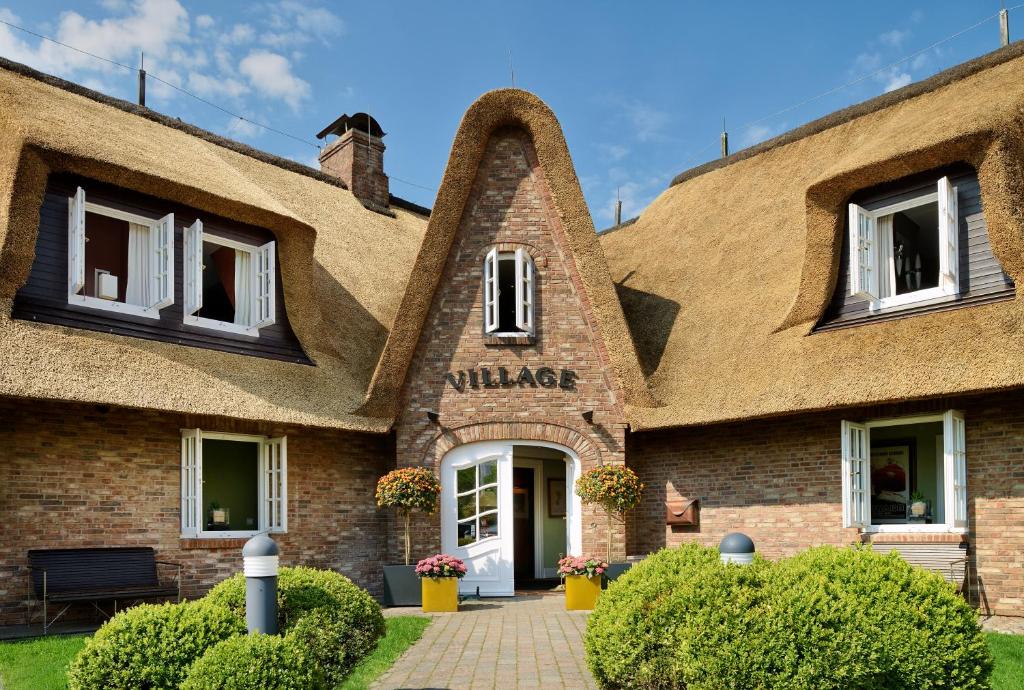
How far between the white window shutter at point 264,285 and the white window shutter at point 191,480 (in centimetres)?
222

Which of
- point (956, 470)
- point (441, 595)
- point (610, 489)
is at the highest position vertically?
point (956, 470)

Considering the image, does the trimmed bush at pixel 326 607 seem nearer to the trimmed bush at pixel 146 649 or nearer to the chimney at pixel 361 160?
the trimmed bush at pixel 146 649

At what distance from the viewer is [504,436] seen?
1466cm

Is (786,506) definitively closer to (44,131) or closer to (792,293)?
(792,293)

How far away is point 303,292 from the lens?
49.0 ft

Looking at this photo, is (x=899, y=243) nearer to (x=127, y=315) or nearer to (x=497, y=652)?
(x=497, y=652)

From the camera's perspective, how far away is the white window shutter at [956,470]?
37.2ft

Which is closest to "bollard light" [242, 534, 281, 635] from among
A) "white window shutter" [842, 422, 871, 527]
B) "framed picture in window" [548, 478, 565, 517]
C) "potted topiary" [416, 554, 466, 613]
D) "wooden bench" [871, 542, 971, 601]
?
"potted topiary" [416, 554, 466, 613]

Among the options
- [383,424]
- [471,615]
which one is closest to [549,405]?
[383,424]

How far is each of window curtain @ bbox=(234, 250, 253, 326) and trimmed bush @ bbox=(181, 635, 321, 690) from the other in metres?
9.08

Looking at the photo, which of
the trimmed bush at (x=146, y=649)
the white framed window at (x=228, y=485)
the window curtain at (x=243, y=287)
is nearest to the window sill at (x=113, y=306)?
the window curtain at (x=243, y=287)

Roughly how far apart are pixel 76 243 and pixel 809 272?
Answer: 10.5 metres

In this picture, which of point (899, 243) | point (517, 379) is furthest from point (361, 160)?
point (899, 243)

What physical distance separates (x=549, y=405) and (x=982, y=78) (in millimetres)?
8876
